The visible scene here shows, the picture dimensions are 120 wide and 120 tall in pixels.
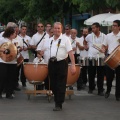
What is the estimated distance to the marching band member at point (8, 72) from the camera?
1230 cm

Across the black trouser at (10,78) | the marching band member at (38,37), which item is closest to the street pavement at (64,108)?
the black trouser at (10,78)

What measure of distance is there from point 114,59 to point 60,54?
161 cm

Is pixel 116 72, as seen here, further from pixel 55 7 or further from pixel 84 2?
pixel 55 7

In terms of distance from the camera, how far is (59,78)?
1055 centimetres

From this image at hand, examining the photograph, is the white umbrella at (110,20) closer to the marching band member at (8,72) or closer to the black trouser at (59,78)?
the marching band member at (8,72)

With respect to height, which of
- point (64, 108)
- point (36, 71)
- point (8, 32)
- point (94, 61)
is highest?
point (8, 32)

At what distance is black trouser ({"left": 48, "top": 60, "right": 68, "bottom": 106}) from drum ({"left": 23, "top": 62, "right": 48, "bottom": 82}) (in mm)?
1136

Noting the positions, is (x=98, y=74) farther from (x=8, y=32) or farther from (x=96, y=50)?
(x=8, y=32)

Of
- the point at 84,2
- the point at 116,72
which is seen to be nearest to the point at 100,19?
the point at 84,2

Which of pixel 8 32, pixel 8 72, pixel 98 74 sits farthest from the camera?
pixel 98 74

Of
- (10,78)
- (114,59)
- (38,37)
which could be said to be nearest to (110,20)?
(38,37)

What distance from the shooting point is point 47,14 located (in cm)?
2680

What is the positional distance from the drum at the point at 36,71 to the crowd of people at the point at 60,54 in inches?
7.3

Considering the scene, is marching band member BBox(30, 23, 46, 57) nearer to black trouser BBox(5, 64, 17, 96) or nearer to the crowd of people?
the crowd of people
